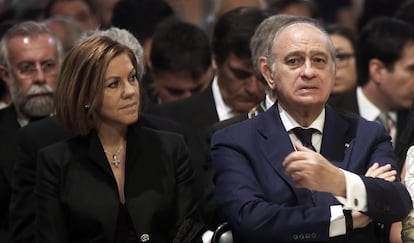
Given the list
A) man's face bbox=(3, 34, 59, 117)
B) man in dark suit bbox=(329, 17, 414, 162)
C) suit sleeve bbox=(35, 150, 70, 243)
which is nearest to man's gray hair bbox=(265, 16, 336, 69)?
suit sleeve bbox=(35, 150, 70, 243)

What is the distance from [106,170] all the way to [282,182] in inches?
32.9

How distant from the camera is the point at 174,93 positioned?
654 centimetres

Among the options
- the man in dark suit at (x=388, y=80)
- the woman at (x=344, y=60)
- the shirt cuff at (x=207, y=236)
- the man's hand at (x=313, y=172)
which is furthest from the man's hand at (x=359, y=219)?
the woman at (x=344, y=60)

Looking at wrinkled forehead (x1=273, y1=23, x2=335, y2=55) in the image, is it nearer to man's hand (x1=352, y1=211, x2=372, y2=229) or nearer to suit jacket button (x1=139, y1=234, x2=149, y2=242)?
man's hand (x1=352, y1=211, x2=372, y2=229)

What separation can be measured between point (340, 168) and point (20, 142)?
173cm

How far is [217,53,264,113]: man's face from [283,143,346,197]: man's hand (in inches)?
62.4

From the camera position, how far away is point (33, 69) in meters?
6.22

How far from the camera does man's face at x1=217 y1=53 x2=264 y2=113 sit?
18.8 feet

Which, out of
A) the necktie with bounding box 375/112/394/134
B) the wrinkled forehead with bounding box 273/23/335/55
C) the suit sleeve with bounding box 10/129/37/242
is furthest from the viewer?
the necktie with bounding box 375/112/394/134

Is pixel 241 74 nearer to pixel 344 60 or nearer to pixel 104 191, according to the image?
pixel 104 191

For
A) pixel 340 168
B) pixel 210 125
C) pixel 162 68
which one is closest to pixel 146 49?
pixel 162 68

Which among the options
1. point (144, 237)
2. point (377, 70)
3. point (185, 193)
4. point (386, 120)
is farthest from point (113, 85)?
point (377, 70)

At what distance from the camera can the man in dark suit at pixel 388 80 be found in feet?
21.2

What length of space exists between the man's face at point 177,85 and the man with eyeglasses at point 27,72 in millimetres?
619
